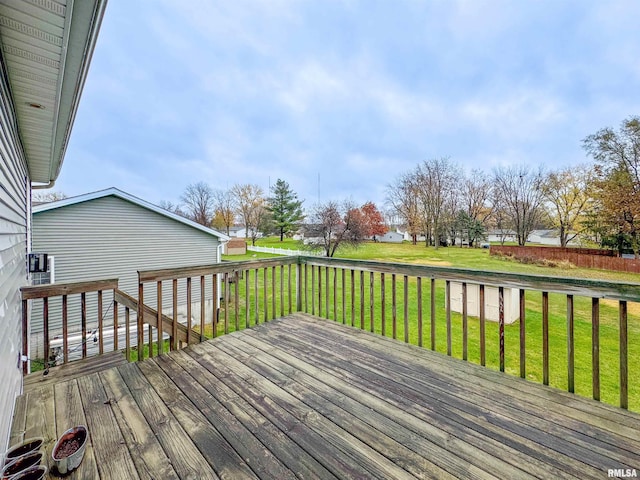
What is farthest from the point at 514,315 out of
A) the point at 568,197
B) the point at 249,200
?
the point at 249,200

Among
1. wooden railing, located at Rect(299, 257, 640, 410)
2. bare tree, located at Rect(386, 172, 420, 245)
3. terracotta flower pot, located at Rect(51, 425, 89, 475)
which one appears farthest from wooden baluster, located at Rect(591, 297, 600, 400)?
bare tree, located at Rect(386, 172, 420, 245)

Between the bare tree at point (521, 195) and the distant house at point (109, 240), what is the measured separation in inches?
993

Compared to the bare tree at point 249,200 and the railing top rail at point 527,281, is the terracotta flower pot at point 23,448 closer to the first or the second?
the railing top rail at point 527,281

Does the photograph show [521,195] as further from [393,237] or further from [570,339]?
[570,339]

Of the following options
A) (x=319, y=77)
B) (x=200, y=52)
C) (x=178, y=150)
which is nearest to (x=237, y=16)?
(x=200, y=52)

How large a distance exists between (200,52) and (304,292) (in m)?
8.86

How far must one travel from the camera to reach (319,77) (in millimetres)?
10273

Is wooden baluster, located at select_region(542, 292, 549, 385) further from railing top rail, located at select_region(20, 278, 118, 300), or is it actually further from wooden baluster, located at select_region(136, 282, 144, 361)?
railing top rail, located at select_region(20, 278, 118, 300)

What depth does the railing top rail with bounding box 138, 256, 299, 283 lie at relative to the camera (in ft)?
8.05

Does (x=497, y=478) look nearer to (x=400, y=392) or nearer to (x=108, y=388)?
(x=400, y=392)

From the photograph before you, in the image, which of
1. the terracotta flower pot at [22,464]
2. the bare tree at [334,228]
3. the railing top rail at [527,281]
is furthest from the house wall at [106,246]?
the bare tree at [334,228]

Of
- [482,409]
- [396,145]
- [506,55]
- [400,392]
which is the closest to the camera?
[482,409]

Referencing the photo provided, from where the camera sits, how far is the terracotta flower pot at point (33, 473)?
44.6 inches

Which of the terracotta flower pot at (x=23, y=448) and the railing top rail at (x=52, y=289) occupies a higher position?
the railing top rail at (x=52, y=289)
